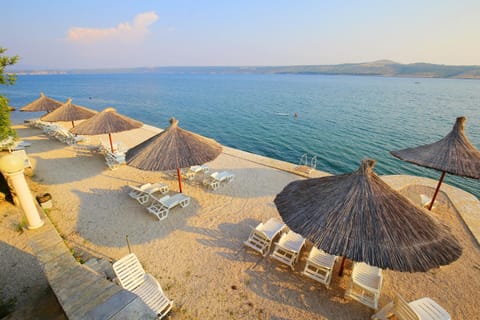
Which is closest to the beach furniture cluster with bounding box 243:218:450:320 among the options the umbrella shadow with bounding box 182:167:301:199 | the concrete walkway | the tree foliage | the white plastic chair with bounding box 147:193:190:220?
the umbrella shadow with bounding box 182:167:301:199

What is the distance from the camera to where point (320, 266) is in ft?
16.0

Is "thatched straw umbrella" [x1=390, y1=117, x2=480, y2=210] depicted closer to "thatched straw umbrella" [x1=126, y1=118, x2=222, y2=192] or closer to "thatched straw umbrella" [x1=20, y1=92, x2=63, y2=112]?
"thatched straw umbrella" [x1=126, y1=118, x2=222, y2=192]

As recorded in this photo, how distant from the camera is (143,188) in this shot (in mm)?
8023

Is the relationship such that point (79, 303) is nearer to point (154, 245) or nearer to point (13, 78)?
point (154, 245)

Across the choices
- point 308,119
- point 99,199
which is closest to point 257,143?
point 308,119

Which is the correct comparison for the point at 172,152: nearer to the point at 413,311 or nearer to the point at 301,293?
the point at 301,293

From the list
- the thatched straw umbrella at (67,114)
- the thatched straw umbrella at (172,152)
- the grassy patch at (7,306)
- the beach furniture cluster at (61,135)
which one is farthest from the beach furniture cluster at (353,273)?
the beach furniture cluster at (61,135)

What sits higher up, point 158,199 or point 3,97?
point 3,97

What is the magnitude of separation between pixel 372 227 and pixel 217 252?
12.4 feet

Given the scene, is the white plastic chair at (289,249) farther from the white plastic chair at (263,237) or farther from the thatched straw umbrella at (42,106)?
the thatched straw umbrella at (42,106)

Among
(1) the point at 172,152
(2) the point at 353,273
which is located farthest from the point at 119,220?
(2) the point at 353,273

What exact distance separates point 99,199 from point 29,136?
12377mm

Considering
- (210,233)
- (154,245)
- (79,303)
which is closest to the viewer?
(79,303)

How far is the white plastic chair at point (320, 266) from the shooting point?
4.85 meters
